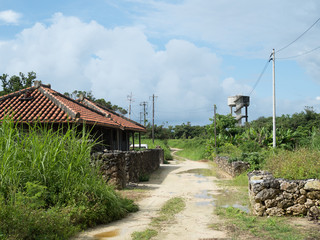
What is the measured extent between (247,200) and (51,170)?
5.92 metres

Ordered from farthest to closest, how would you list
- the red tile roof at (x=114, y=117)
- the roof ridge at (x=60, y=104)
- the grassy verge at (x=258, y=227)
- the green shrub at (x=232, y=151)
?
the green shrub at (x=232, y=151), the red tile roof at (x=114, y=117), the roof ridge at (x=60, y=104), the grassy verge at (x=258, y=227)

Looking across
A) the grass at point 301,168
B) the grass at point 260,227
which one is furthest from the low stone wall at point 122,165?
the grass at point 301,168

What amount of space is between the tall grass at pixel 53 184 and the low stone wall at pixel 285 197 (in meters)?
3.31

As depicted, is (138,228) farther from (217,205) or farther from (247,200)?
(247,200)

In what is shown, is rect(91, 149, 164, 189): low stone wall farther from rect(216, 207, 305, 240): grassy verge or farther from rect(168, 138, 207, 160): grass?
rect(168, 138, 207, 160): grass

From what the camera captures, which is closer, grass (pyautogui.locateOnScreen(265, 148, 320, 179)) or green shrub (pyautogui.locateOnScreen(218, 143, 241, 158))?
grass (pyautogui.locateOnScreen(265, 148, 320, 179))

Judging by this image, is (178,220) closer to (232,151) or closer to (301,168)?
(301,168)

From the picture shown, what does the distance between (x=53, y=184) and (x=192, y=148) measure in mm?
45034

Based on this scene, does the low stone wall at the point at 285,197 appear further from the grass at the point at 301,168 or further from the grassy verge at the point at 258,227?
the grass at the point at 301,168

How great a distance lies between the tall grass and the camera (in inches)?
236

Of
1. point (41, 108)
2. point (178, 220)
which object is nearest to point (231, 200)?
point (178, 220)

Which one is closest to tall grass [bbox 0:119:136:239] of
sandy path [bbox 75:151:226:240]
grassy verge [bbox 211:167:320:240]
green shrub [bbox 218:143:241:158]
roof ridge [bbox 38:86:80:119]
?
sandy path [bbox 75:151:226:240]

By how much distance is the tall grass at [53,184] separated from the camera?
5.99 m

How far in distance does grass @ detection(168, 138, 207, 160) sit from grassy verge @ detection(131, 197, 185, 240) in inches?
1107
